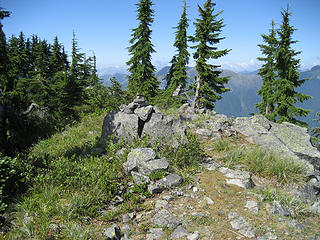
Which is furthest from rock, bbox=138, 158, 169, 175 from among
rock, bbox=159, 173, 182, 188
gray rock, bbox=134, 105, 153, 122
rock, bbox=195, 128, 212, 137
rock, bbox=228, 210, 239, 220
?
rock, bbox=195, 128, 212, 137

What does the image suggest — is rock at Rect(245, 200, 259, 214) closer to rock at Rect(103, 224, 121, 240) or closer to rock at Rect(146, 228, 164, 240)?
rock at Rect(146, 228, 164, 240)

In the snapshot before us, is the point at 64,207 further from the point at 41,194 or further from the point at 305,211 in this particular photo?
the point at 305,211

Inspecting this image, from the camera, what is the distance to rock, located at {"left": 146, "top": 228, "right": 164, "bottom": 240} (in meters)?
3.60

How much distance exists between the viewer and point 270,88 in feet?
77.4

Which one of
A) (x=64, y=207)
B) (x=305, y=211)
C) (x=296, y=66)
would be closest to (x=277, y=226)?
(x=305, y=211)

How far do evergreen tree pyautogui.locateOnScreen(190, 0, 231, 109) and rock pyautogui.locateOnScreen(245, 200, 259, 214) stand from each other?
57.7ft

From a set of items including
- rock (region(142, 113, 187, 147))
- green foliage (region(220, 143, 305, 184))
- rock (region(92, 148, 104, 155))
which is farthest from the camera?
rock (region(92, 148, 104, 155))

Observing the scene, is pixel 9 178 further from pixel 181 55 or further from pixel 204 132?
pixel 181 55

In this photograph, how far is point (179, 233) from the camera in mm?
3631

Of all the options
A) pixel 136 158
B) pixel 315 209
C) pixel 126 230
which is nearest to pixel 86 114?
pixel 136 158

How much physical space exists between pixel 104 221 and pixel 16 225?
1.56 m

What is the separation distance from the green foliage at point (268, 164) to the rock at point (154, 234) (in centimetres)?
350

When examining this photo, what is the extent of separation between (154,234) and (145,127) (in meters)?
4.06

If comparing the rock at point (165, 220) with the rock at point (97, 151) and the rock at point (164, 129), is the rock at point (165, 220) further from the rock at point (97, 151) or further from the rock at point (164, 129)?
the rock at point (97, 151)
